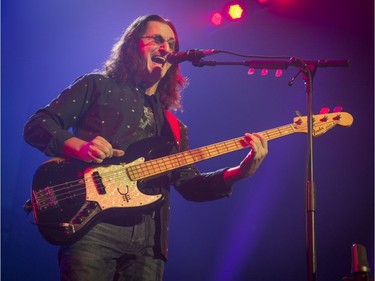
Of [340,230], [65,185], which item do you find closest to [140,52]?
[65,185]

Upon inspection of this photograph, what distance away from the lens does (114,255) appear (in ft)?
7.11

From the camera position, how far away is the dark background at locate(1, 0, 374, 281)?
3.89 meters

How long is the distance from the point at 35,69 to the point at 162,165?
2.33 metres

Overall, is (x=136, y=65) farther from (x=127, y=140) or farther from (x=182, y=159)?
(x=182, y=159)

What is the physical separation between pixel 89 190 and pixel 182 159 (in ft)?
2.00

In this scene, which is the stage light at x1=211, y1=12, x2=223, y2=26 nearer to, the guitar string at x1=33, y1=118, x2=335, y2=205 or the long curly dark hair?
the long curly dark hair

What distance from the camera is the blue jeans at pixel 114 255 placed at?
2.04 m

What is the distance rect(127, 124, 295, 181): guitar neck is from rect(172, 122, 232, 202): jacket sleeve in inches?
5.6

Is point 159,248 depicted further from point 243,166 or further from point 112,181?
point 243,166

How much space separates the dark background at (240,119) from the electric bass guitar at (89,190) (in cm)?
174

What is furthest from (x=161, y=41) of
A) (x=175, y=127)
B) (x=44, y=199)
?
(x=44, y=199)

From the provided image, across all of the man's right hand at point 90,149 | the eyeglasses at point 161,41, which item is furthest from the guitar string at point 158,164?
the eyeglasses at point 161,41

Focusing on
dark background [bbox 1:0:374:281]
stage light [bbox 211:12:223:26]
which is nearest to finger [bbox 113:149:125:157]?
dark background [bbox 1:0:374:281]

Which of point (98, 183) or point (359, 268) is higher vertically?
point (98, 183)
